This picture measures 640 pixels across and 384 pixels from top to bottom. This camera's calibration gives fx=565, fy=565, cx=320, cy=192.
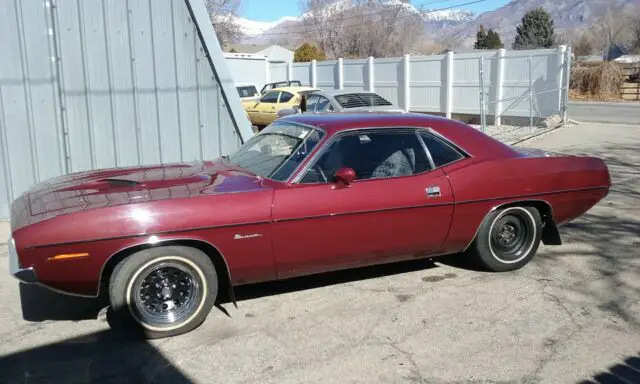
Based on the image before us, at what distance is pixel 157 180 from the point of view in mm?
4422

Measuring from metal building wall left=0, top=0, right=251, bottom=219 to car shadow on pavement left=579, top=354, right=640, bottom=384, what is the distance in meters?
6.13

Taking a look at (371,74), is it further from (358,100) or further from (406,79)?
(358,100)

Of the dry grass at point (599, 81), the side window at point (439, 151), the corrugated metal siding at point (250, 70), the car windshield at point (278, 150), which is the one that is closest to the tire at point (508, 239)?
the side window at point (439, 151)

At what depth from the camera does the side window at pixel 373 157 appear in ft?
14.6

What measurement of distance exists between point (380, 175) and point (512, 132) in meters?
12.8

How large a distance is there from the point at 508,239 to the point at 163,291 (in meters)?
3.11

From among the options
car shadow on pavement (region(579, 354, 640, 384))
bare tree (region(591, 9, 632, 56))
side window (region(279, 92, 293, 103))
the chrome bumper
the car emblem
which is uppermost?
bare tree (region(591, 9, 632, 56))

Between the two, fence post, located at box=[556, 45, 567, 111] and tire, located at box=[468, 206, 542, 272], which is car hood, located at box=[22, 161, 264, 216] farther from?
fence post, located at box=[556, 45, 567, 111]

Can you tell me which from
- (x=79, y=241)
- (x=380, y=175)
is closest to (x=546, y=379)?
(x=380, y=175)

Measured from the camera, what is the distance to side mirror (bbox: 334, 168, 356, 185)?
4254mm

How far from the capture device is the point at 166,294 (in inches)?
158

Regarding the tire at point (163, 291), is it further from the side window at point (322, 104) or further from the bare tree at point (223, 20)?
the bare tree at point (223, 20)

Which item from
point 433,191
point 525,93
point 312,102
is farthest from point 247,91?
point 433,191

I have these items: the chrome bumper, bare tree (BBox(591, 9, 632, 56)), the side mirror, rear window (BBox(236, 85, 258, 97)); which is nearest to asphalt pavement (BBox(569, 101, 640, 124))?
rear window (BBox(236, 85, 258, 97))
